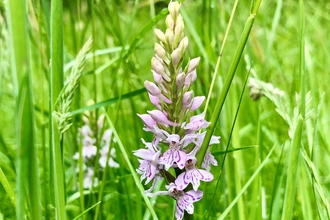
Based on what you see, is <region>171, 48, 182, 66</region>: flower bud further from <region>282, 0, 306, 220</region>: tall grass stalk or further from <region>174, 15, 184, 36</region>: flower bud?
<region>282, 0, 306, 220</region>: tall grass stalk

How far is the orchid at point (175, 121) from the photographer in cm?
54

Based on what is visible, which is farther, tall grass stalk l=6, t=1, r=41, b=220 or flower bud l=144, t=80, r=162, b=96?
flower bud l=144, t=80, r=162, b=96

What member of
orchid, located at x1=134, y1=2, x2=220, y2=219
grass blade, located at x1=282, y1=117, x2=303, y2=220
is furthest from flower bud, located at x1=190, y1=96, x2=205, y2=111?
grass blade, located at x1=282, y1=117, x2=303, y2=220

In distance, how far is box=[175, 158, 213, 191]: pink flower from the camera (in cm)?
54

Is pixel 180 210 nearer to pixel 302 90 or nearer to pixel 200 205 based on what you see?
pixel 302 90

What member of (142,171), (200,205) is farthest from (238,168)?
(142,171)

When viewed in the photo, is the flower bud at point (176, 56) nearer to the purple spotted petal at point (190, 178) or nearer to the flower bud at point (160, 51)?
the flower bud at point (160, 51)

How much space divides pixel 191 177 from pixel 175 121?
0.07 meters

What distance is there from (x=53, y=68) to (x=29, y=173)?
0.14 meters

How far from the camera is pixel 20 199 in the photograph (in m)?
0.45

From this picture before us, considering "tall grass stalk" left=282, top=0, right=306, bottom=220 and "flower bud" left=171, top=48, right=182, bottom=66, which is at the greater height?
"flower bud" left=171, top=48, right=182, bottom=66

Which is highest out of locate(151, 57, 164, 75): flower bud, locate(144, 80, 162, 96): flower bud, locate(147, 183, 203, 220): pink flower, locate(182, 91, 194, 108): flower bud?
locate(151, 57, 164, 75): flower bud

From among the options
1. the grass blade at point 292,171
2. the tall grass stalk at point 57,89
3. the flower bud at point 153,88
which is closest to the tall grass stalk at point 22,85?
the tall grass stalk at point 57,89

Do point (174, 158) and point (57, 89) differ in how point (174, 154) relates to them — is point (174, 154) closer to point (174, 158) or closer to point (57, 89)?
point (174, 158)
